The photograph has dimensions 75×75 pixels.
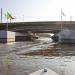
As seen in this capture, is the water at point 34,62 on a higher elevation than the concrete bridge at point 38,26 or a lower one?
lower

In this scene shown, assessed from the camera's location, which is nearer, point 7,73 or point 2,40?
point 7,73

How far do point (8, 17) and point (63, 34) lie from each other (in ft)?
137

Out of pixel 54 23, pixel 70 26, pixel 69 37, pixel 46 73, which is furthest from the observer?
pixel 54 23

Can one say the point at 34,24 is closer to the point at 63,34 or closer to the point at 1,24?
the point at 1,24

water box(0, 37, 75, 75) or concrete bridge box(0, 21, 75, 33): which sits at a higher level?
concrete bridge box(0, 21, 75, 33)

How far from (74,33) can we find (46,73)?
6286 centimetres

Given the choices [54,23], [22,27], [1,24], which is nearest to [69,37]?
[54,23]

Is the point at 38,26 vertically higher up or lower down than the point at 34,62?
higher up

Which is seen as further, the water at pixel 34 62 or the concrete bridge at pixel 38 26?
the concrete bridge at pixel 38 26

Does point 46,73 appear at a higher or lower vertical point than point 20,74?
higher

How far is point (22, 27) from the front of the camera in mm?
99062

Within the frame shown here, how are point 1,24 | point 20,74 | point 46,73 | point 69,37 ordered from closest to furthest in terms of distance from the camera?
point 46,73
point 20,74
point 69,37
point 1,24

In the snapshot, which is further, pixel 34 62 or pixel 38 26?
pixel 38 26

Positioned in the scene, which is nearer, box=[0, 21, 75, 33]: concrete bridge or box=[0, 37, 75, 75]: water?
box=[0, 37, 75, 75]: water
